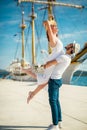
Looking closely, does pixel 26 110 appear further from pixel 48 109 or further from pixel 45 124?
pixel 45 124

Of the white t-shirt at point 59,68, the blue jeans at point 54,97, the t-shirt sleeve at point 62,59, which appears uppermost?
the t-shirt sleeve at point 62,59

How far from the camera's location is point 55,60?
3.63 meters

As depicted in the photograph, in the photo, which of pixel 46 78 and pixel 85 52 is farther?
pixel 85 52

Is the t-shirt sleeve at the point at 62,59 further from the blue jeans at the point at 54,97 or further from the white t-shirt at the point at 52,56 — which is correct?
the blue jeans at the point at 54,97

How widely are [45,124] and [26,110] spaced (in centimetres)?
134

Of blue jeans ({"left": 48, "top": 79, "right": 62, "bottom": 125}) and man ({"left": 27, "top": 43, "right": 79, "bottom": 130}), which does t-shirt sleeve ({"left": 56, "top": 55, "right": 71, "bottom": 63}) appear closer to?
man ({"left": 27, "top": 43, "right": 79, "bottom": 130})

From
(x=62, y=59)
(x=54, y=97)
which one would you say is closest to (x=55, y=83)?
(x=54, y=97)

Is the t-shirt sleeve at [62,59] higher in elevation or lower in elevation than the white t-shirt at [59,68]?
higher

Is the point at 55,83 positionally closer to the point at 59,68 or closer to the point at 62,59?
the point at 59,68

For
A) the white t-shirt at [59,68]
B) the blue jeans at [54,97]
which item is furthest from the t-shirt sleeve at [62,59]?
the blue jeans at [54,97]

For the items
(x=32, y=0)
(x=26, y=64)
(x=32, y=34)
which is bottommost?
(x=26, y=64)

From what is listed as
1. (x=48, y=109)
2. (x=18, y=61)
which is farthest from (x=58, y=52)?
(x=18, y=61)

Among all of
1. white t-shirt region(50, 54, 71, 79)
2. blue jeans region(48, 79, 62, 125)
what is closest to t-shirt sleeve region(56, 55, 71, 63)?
white t-shirt region(50, 54, 71, 79)

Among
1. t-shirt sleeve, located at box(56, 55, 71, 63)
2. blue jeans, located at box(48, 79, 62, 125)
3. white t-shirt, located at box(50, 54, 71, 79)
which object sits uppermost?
t-shirt sleeve, located at box(56, 55, 71, 63)
